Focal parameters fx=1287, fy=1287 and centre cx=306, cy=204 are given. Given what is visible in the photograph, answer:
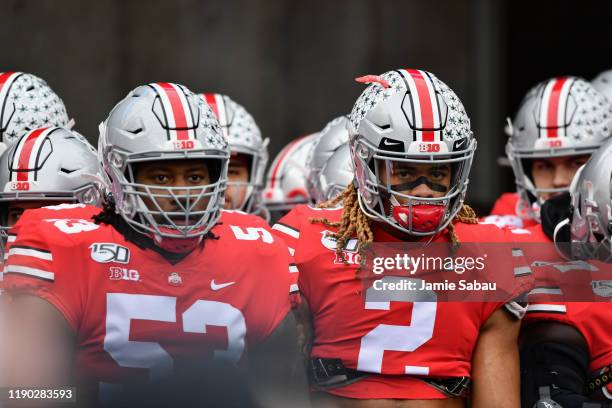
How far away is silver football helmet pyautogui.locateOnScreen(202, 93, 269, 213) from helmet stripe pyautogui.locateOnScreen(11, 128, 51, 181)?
1.22 meters

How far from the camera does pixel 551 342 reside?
431cm

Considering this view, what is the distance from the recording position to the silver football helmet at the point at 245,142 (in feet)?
19.3

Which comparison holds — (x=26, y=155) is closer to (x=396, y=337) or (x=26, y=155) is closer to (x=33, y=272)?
(x=33, y=272)

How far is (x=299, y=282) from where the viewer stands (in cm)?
414

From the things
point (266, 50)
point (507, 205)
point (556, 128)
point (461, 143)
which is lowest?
point (507, 205)

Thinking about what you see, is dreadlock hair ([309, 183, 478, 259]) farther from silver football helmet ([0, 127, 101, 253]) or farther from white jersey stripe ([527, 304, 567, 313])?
silver football helmet ([0, 127, 101, 253])

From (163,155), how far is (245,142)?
203cm

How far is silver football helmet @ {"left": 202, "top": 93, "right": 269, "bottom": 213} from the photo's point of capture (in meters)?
5.88

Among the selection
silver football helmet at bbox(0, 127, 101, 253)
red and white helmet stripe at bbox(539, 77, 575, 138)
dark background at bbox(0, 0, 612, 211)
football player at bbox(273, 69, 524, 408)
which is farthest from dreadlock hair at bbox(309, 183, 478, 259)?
dark background at bbox(0, 0, 612, 211)

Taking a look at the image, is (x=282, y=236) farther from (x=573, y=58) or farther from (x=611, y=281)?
(x=573, y=58)

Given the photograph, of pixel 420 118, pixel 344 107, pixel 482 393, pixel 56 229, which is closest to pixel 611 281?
pixel 482 393

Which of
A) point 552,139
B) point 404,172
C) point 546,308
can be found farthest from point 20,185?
point 552,139

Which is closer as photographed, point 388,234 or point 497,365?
point 497,365

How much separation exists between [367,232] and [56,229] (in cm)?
99
